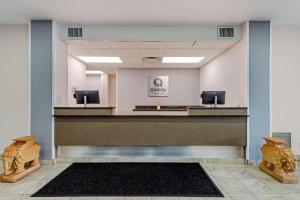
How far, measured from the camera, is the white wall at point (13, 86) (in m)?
5.30

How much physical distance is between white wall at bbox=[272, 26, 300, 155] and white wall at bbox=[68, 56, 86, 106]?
19.4 ft

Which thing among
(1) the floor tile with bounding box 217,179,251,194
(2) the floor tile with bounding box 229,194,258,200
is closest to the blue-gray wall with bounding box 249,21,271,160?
(1) the floor tile with bounding box 217,179,251,194

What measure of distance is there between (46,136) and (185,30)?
4066 mm

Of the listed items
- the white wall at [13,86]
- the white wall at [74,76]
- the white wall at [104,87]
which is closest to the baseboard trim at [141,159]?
the white wall at [13,86]

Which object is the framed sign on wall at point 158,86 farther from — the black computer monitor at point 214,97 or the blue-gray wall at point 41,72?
the blue-gray wall at point 41,72

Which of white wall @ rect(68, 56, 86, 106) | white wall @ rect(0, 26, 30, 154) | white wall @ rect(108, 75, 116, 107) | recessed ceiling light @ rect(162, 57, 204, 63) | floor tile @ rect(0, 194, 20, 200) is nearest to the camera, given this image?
floor tile @ rect(0, 194, 20, 200)

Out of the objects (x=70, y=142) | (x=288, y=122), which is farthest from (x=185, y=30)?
(x=70, y=142)

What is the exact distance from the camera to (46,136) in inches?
197

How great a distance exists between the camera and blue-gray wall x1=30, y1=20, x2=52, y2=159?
4965 mm

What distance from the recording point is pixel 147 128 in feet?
16.7

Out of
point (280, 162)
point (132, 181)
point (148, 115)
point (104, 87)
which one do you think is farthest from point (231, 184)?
point (104, 87)

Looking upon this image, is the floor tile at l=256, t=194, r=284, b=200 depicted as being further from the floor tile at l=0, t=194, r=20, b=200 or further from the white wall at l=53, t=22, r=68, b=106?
the white wall at l=53, t=22, r=68, b=106

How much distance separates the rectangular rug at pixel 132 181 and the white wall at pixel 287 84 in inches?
95.0

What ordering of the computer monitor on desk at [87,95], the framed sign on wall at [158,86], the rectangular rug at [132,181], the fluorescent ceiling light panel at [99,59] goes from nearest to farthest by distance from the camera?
the rectangular rug at [132,181], the computer monitor on desk at [87,95], the fluorescent ceiling light panel at [99,59], the framed sign on wall at [158,86]
